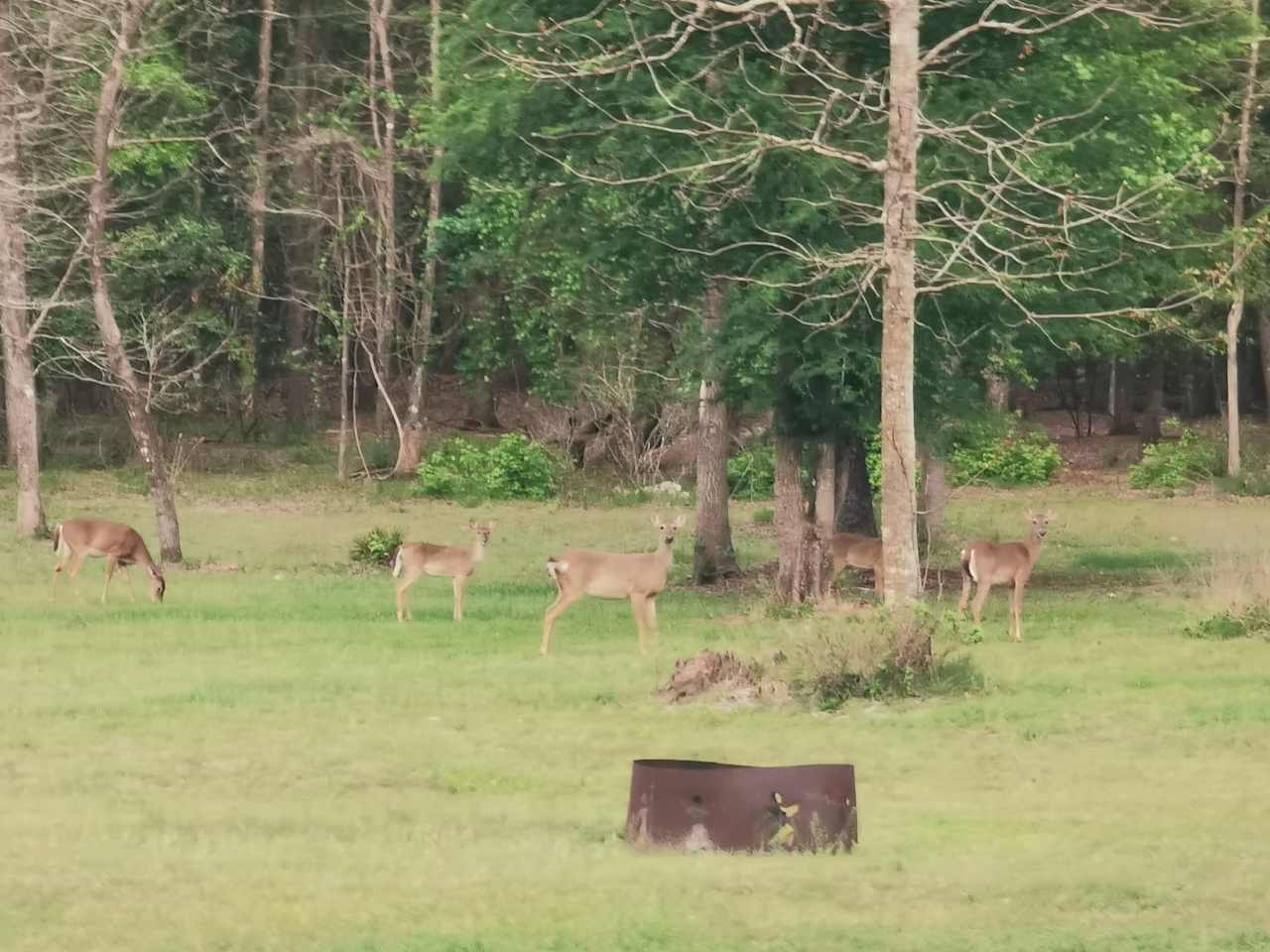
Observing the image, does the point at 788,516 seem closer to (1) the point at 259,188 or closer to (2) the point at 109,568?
(2) the point at 109,568

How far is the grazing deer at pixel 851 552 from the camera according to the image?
25.7 m

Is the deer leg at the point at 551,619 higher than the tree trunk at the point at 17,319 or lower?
lower

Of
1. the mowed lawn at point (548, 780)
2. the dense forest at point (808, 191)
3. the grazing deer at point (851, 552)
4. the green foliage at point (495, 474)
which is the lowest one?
the mowed lawn at point (548, 780)

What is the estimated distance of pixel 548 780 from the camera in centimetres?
1351

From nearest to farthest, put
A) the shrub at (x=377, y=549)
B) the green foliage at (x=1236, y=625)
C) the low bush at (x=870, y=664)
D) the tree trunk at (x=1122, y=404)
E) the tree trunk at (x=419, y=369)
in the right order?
1. the low bush at (x=870, y=664)
2. the green foliage at (x=1236, y=625)
3. the shrub at (x=377, y=549)
4. the tree trunk at (x=419, y=369)
5. the tree trunk at (x=1122, y=404)

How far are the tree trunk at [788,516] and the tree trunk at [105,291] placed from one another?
878 cm

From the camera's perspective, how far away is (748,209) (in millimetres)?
24094

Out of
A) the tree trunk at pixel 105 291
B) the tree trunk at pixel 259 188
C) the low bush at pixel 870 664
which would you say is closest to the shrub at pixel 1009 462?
the tree trunk at pixel 259 188

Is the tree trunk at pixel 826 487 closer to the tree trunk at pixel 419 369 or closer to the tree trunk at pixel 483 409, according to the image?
the tree trunk at pixel 419 369

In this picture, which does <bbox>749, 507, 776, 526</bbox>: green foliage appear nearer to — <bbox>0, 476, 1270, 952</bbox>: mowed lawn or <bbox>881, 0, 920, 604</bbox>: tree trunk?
<bbox>0, 476, 1270, 952</bbox>: mowed lawn

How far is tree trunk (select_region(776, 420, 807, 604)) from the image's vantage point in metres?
24.6

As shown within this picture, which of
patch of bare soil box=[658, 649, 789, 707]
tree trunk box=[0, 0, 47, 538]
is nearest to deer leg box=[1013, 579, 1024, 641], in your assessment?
patch of bare soil box=[658, 649, 789, 707]

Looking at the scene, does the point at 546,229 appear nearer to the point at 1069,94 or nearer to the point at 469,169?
the point at 469,169

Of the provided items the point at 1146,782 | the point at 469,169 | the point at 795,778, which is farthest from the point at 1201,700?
the point at 469,169
